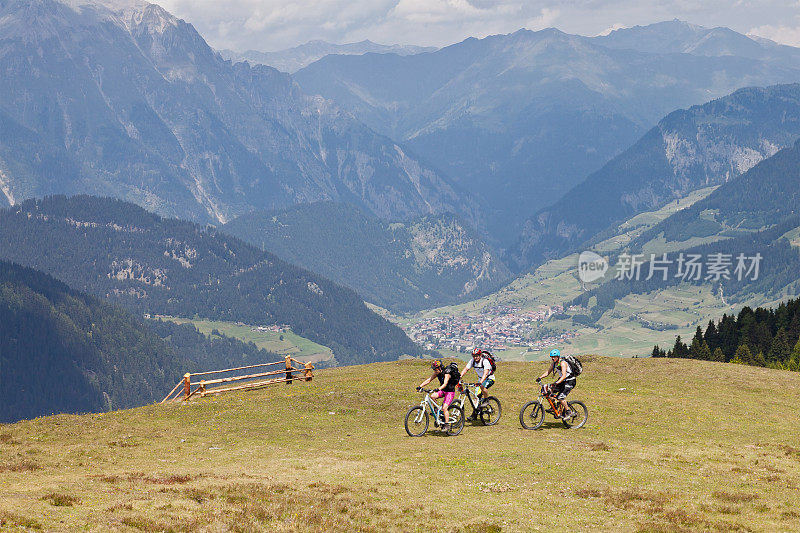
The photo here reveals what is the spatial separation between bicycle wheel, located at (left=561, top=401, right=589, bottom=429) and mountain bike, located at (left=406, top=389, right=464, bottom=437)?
7122mm

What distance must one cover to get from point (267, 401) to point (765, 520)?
39.6 meters

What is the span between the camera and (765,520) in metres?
29.7

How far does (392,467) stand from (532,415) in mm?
13542

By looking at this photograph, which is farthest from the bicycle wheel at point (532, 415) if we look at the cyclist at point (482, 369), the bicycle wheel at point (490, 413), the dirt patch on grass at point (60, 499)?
the dirt patch on grass at point (60, 499)

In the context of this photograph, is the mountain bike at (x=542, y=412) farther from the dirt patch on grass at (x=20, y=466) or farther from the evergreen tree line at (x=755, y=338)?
the evergreen tree line at (x=755, y=338)

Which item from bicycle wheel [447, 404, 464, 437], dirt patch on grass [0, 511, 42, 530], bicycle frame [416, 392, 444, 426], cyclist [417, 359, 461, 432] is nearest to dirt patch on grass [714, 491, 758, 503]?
cyclist [417, 359, 461, 432]

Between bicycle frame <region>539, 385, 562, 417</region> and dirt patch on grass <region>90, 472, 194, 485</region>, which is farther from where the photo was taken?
bicycle frame <region>539, 385, 562, 417</region>

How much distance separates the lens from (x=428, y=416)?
1868 inches

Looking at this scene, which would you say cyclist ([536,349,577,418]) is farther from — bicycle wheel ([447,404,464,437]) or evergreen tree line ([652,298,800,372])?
evergreen tree line ([652,298,800,372])

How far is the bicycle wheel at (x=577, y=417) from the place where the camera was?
161 feet

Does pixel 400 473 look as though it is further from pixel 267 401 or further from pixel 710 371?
pixel 710 371

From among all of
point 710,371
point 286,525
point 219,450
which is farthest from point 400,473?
point 710,371

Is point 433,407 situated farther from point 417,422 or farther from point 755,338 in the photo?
point 755,338

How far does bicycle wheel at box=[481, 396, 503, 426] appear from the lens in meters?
50.2
